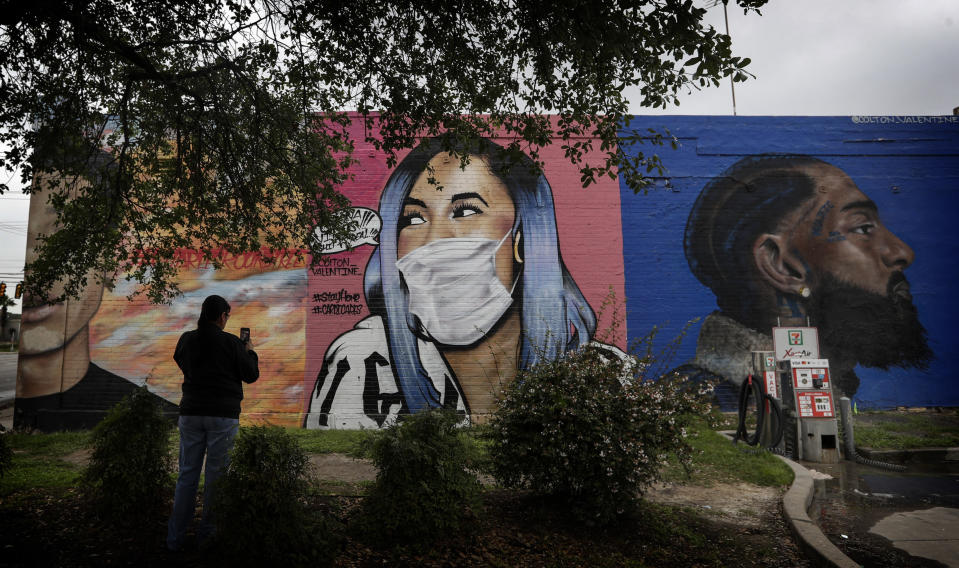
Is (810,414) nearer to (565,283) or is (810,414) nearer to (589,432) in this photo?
(565,283)

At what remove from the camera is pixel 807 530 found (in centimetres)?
466

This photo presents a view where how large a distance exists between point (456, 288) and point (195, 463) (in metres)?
6.97

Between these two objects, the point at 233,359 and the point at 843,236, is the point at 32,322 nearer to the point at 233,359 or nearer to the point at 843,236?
the point at 233,359

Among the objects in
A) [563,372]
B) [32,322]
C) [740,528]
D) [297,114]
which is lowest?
[740,528]

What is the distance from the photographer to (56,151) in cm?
497

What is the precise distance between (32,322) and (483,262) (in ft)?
28.4

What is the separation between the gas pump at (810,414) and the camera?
7.88m

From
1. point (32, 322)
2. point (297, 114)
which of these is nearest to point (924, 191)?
point (297, 114)

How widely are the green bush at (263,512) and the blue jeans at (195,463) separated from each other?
35 centimetres

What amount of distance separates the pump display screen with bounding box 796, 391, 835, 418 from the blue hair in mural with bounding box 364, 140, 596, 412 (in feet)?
12.1

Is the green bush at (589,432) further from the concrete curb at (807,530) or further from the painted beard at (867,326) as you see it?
the painted beard at (867,326)

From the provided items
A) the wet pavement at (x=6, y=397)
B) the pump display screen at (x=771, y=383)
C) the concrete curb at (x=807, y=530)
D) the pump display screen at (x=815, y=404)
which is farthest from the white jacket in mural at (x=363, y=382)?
the wet pavement at (x=6, y=397)

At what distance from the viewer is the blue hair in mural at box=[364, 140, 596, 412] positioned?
10.3m

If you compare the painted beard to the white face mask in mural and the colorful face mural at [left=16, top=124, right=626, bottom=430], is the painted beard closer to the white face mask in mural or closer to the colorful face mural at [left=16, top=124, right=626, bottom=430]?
the colorful face mural at [left=16, top=124, right=626, bottom=430]
